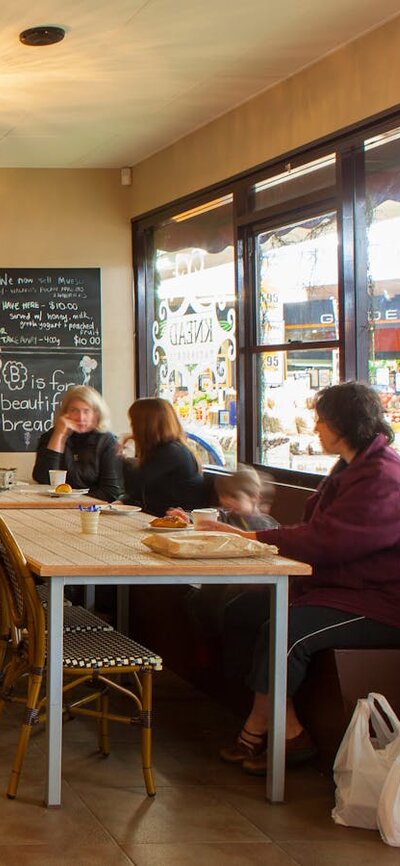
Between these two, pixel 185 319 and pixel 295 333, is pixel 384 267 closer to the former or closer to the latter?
pixel 295 333

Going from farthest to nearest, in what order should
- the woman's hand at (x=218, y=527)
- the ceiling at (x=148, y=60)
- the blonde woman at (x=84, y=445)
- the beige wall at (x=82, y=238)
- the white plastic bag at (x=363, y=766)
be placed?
1. the beige wall at (x=82, y=238)
2. the blonde woman at (x=84, y=445)
3. the ceiling at (x=148, y=60)
4. the woman's hand at (x=218, y=527)
5. the white plastic bag at (x=363, y=766)

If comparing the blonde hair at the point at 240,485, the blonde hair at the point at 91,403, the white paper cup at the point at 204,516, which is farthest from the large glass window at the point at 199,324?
the white paper cup at the point at 204,516

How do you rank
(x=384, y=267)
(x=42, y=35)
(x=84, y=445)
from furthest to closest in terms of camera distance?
(x=84, y=445)
(x=384, y=267)
(x=42, y=35)

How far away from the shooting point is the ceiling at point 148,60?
4.76 m

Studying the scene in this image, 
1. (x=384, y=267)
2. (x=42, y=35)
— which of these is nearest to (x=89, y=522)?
(x=384, y=267)

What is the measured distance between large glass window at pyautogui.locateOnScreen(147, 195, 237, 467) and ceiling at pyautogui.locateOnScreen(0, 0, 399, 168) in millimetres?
659

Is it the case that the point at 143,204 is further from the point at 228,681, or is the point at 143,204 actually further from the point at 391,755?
the point at 391,755

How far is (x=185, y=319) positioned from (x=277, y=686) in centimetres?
432

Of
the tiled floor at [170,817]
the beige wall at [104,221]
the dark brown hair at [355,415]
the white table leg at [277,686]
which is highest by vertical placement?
the beige wall at [104,221]

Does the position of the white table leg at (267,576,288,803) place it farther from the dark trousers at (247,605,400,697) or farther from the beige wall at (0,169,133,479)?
the beige wall at (0,169,133,479)

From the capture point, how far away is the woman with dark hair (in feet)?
17.7

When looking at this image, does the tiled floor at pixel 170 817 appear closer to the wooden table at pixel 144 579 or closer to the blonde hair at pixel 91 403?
the wooden table at pixel 144 579

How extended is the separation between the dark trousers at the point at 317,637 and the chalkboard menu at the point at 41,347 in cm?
454

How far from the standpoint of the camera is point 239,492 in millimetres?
4465
